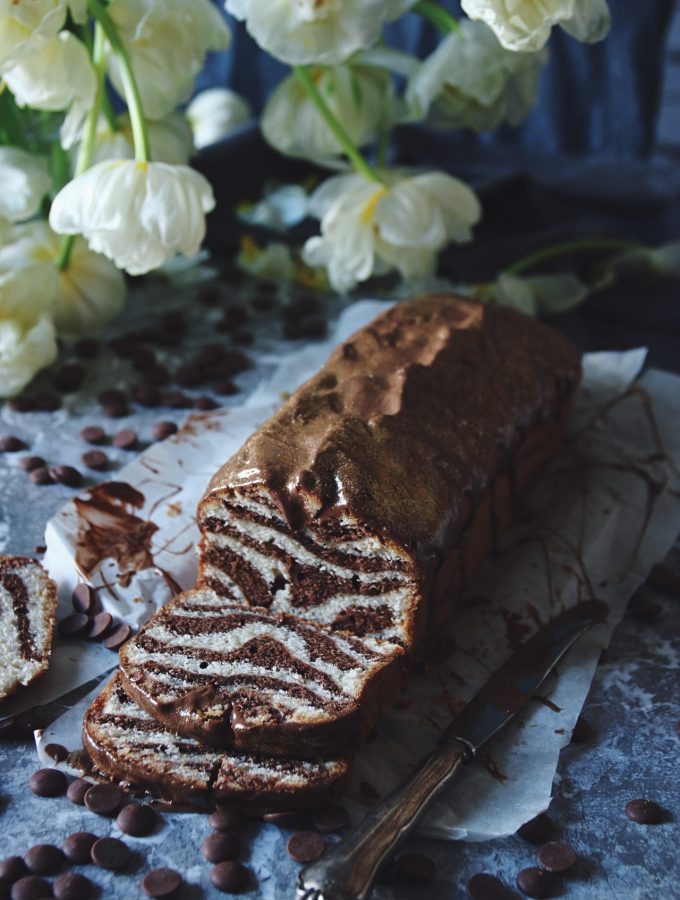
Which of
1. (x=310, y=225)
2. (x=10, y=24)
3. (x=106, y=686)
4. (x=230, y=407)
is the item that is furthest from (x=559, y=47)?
(x=106, y=686)

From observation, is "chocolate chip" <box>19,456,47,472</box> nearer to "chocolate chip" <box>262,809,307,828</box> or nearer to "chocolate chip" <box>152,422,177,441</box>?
"chocolate chip" <box>152,422,177,441</box>

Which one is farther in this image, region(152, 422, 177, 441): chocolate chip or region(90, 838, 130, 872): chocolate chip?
region(152, 422, 177, 441): chocolate chip

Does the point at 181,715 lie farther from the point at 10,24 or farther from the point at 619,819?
the point at 10,24

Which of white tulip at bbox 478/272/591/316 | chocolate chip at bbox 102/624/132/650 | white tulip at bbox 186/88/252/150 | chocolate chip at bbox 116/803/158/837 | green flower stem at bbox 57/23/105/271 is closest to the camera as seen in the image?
chocolate chip at bbox 116/803/158/837

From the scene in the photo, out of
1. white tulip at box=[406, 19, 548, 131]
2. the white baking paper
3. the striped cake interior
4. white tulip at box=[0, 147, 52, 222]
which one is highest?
white tulip at box=[406, 19, 548, 131]

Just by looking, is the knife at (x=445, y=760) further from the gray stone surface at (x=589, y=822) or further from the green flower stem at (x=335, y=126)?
the green flower stem at (x=335, y=126)

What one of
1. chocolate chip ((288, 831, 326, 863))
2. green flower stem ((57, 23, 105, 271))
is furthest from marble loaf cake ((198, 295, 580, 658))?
green flower stem ((57, 23, 105, 271))

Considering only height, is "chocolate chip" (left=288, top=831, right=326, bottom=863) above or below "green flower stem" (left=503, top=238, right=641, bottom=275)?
below
